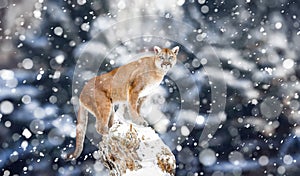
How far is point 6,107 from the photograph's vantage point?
10805mm

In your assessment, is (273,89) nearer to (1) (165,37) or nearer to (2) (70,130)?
(1) (165,37)

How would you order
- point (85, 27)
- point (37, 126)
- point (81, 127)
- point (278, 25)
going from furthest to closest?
point (37, 126)
point (278, 25)
point (85, 27)
point (81, 127)

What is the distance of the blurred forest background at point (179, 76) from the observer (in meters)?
9.72

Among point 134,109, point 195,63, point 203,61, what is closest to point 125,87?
point 134,109

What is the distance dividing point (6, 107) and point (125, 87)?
6605 mm

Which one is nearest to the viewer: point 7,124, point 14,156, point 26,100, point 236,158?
point 26,100

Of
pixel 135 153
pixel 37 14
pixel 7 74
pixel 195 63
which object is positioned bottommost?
pixel 7 74

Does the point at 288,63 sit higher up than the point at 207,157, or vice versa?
the point at 288,63

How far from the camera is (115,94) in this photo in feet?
15.9

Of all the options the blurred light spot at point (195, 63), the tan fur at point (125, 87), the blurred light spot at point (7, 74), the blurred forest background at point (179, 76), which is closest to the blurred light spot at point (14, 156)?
the blurred forest background at point (179, 76)

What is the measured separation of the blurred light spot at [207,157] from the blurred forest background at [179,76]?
3cm

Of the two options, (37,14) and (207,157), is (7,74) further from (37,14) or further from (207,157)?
(207,157)

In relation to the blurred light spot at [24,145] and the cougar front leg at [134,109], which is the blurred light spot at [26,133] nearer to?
the blurred light spot at [24,145]

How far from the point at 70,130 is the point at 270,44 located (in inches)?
181
